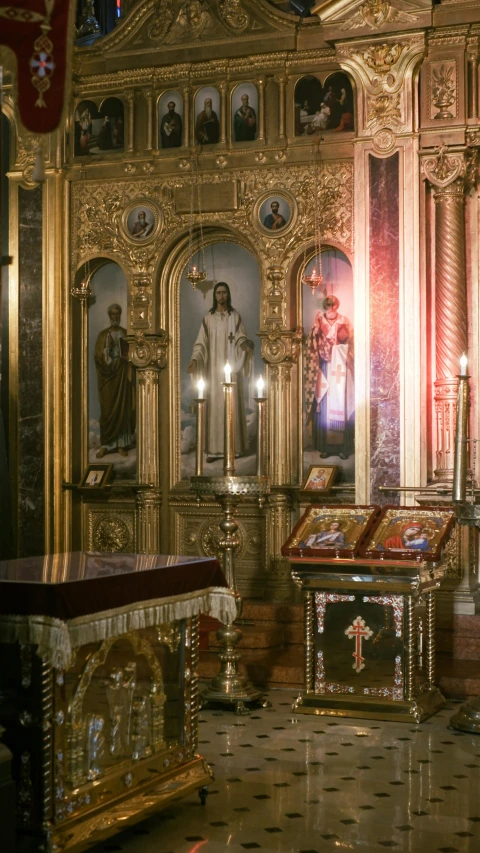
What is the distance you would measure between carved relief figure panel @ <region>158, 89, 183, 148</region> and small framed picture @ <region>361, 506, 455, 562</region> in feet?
14.9

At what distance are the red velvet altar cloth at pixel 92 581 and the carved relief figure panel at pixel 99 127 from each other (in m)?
6.04

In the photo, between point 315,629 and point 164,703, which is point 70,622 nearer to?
point 164,703

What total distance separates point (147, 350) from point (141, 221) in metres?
1.25

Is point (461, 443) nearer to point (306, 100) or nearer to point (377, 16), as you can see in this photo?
point (377, 16)

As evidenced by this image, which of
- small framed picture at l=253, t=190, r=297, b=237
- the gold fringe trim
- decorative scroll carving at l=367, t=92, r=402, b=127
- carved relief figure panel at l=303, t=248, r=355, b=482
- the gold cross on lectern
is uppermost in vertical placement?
decorative scroll carving at l=367, t=92, r=402, b=127

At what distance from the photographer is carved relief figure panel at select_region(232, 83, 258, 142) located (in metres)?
10.9

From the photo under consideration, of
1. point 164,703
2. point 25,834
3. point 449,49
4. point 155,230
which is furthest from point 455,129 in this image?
point 25,834

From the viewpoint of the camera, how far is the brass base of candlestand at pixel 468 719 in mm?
7549

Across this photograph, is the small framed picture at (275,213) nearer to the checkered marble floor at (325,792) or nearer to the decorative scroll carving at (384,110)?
the decorative scroll carving at (384,110)

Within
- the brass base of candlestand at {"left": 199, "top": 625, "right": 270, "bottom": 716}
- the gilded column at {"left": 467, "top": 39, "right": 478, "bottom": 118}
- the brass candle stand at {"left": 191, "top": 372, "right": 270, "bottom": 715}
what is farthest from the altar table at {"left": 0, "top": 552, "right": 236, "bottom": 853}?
the gilded column at {"left": 467, "top": 39, "right": 478, "bottom": 118}

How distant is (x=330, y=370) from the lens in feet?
35.0

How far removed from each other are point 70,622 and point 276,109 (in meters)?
6.95

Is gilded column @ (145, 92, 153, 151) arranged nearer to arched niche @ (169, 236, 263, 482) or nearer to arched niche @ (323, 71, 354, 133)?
arched niche @ (169, 236, 263, 482)

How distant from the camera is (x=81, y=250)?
448 inches
